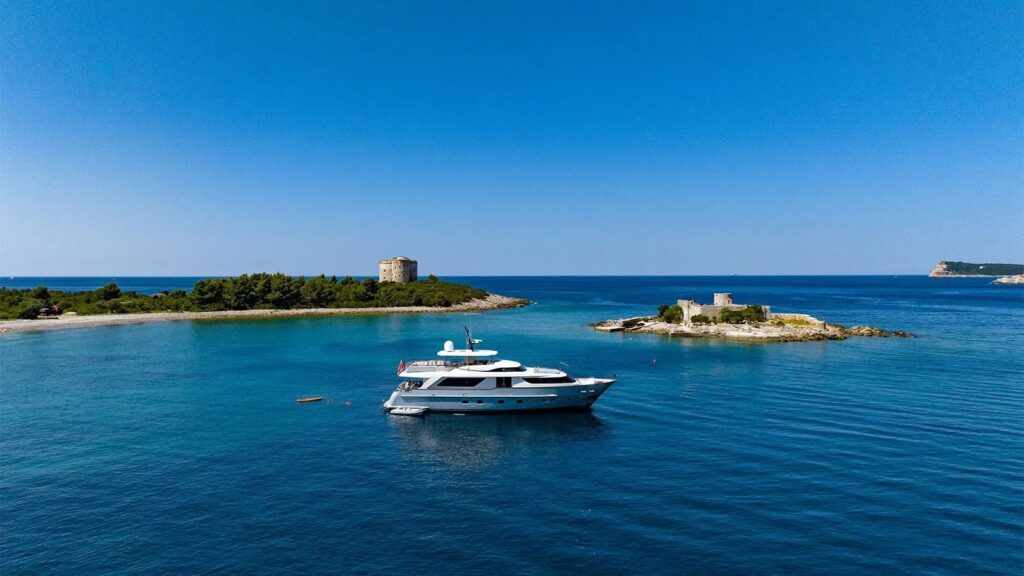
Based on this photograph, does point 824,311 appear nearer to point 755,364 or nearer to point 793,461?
point 755,364

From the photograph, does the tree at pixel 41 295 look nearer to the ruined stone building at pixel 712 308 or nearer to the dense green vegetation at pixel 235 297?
the dense green vegetation at pixel 235 297

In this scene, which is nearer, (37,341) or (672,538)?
(672,538)

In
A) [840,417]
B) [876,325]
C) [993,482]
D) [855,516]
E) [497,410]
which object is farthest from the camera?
[876,325]

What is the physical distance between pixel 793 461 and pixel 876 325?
88.0 meters

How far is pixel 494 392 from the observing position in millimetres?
42781

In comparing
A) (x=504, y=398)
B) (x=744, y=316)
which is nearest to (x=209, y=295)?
(x=504, y=398)

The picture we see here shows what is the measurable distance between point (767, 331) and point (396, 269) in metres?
125

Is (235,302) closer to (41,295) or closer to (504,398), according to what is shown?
(41,295)

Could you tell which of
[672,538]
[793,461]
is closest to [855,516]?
[793,461]

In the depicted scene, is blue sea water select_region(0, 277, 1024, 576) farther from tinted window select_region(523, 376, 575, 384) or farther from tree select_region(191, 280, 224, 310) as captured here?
tree select_region(191, 280, 224, 310)

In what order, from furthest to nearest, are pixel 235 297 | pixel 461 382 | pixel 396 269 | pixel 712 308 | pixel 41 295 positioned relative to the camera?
pixel 396 269 < pixel 235 297 < pixel 41 295 < pixel 712 308 < pixel 461 382

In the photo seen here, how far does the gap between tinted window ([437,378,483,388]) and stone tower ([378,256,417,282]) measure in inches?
5478

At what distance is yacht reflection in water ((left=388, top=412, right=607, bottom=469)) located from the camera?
109 feet

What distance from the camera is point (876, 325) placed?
10075cm
